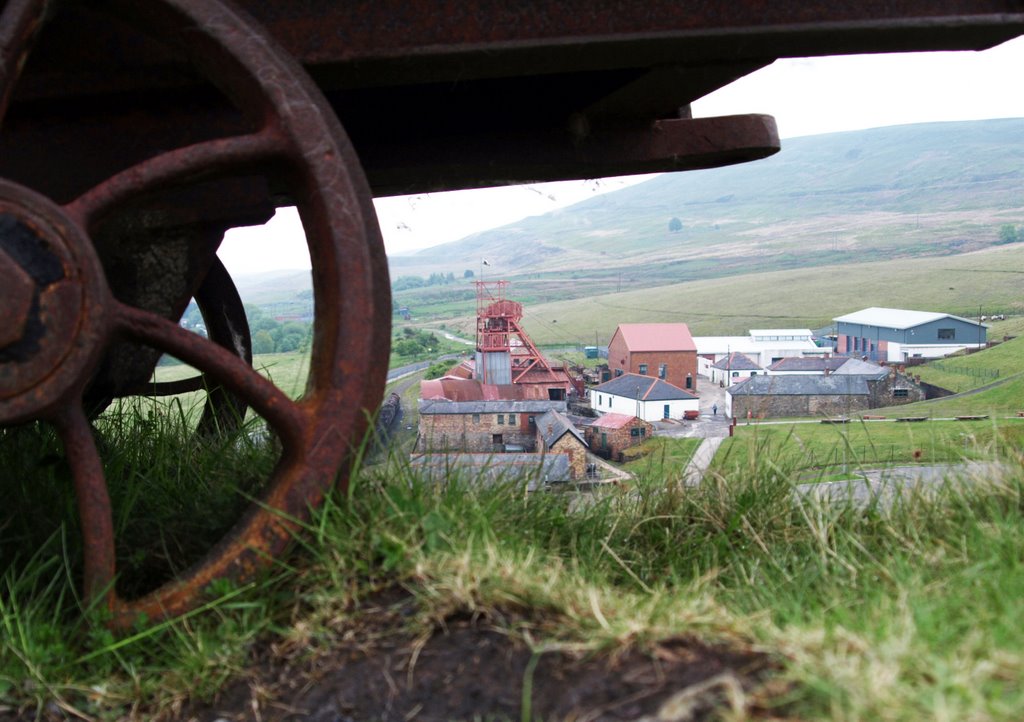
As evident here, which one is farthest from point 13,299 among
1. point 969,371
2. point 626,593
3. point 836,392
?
point 969,371

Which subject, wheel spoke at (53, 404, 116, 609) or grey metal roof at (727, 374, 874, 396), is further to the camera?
grey metal roof at (727, 374, 874, 396)

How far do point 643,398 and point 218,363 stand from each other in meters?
16.5

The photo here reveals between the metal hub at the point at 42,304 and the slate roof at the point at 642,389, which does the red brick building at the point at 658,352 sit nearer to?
the slate roof at the point at 642,389

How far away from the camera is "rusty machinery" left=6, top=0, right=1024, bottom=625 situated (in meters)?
1.82

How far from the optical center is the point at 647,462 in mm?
3104

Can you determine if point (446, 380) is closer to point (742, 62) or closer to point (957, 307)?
point (742, 62)

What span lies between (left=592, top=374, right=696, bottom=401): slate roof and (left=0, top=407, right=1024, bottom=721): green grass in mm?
15637

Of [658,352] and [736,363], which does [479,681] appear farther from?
[736,363]

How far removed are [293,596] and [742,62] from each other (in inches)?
73.8

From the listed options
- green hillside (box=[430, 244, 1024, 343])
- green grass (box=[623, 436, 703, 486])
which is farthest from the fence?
green grass (box=[623, 436, 703, 486])

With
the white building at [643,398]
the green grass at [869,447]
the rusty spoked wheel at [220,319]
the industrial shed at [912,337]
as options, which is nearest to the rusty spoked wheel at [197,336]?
the green grass at [869,447]

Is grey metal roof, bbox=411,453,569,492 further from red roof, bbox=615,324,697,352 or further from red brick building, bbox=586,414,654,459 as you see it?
red roof, bbox=615,324,697,352

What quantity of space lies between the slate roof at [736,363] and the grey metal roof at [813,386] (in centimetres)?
716

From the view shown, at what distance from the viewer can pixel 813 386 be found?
20.1m
